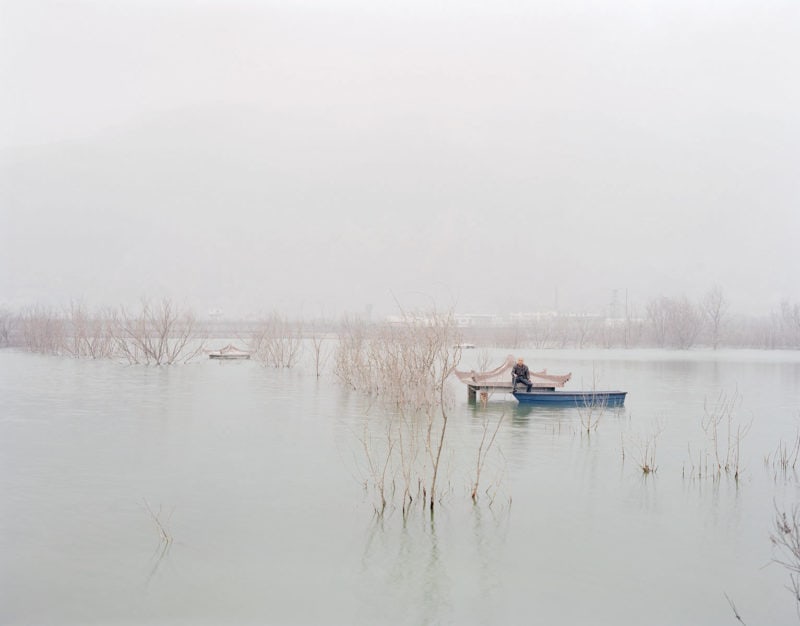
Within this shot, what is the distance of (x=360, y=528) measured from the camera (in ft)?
20.0

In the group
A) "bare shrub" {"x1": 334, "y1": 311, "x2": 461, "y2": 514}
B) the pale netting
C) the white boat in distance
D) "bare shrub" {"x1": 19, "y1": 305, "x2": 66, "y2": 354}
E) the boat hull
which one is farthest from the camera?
the white boat in distance

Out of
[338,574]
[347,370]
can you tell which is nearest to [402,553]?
[338,574]

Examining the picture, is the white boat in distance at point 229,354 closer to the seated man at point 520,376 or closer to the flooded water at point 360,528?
the flooded water at point 360,528

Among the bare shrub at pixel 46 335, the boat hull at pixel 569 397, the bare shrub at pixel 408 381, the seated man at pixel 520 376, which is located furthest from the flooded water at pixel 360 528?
the bare shrub at pixel 46 335

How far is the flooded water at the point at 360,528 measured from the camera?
4.66 meters

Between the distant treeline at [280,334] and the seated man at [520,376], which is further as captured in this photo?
the distant treeline at [280,334]

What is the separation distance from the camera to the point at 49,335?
29031 mm

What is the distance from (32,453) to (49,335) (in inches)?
862

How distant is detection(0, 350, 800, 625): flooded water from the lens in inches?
184

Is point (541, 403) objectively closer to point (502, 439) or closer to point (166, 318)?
point (502, 439)

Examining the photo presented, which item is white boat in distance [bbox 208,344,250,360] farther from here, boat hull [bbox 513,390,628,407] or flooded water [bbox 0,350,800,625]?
boat hull [bbox 513,390,628,407]

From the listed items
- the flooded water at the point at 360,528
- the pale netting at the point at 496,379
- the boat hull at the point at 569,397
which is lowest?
the flooded water at the point at 360,528

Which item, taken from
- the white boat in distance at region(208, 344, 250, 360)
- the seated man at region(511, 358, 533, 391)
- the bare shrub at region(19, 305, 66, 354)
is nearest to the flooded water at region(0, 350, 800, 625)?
the seated man at region(511, 358, 533, 391)

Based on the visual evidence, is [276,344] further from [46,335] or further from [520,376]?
[520,376]
